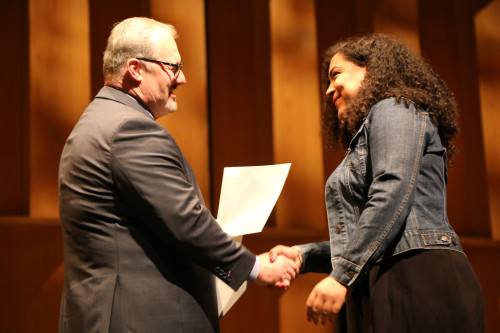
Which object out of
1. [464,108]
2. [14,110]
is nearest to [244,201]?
[14,110]

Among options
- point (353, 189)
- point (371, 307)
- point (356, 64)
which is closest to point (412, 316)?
point (371, 307)

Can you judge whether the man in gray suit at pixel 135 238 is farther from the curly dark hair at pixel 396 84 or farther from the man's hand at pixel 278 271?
the curly dark hair at pixel 396 84

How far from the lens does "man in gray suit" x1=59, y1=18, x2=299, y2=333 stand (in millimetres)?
1436

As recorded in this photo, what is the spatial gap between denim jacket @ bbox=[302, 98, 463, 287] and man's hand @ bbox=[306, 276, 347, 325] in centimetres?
2

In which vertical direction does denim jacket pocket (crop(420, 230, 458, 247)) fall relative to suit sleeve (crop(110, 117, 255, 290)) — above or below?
below

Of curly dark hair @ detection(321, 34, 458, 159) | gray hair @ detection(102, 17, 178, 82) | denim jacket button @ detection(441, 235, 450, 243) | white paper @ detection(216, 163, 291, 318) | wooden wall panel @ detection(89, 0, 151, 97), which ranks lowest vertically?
denim jacket button @ detection(441, 235, 450, 243)

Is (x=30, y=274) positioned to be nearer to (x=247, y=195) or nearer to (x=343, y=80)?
(x=247, y=195)

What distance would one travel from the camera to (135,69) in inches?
69.4

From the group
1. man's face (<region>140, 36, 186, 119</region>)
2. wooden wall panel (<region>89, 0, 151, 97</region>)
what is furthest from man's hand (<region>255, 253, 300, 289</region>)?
wooden wall panel (<region>89, 0, 151, 97</region>)

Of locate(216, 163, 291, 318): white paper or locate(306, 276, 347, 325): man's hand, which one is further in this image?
locate(216, 163, 291, 318): white paper

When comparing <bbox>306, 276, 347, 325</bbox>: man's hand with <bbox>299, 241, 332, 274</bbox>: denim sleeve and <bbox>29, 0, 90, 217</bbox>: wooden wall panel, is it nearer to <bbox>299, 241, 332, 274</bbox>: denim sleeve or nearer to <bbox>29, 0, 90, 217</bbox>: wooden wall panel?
<bbox>299, 241, 332, 274</bbox>: denim sleeve

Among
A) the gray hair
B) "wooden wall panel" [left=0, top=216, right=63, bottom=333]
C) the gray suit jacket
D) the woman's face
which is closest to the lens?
the gray suit jacket

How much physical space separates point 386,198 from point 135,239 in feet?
2.14

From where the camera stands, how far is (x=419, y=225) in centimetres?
155
